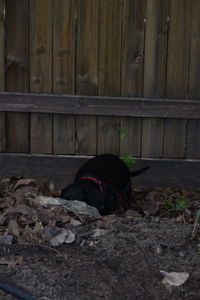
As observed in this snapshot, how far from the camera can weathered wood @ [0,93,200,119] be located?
5.39m

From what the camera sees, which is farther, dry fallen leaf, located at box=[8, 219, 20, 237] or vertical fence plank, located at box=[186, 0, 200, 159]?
vertical fence plank, located at box=[186, 0, 200, 159]

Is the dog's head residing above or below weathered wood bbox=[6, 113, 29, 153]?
below

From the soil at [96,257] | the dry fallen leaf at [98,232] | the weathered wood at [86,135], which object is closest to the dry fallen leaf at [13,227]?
the soil at [96,257]

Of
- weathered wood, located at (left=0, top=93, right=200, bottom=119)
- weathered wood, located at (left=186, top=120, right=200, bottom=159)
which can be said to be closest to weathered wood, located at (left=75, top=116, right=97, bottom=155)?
weathered wood, located at (left=0, top=93, right=200, bottom=119)

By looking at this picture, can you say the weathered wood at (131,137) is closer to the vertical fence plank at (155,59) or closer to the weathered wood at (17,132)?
the vertical fence plank at (155,59)

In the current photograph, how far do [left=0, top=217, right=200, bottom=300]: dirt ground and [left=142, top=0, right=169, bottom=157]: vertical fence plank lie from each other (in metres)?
2.08

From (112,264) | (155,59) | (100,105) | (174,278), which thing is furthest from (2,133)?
(174,278)

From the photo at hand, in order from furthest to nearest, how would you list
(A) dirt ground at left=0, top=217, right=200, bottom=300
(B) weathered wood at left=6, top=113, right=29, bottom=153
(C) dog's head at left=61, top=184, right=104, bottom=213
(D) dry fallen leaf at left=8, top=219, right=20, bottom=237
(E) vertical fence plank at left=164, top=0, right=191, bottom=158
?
(B) weathered wood at left=6, top=113, right=29, bottom=153, (E) vertical fence plank at left=164, top=0, right=191, bottom=158, (C) dog's head at left=61, top=184, right=104, bottom=213, (D) dry fallen leaf at left=8, top=219, right=20, bottom=237, (A) dirt ground at left=0, top=217, right=200, bottom=300

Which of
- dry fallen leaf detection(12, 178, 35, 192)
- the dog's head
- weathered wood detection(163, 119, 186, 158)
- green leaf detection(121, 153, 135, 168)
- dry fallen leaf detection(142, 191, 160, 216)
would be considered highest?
weathered wood detection(163, 119, 186, 158)

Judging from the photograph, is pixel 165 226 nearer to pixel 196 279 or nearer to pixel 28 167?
pixel 196 279

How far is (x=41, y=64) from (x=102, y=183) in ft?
4.30

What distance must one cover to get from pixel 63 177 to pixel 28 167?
35cm

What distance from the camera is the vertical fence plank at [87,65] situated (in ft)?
17.5

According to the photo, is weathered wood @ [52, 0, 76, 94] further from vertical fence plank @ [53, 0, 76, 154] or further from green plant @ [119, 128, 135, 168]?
green plant @ [119, 128, 135, 168]
